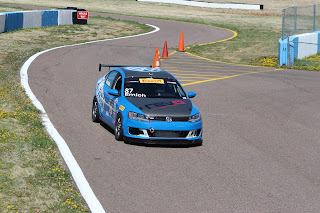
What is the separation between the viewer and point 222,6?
73312 millimetres

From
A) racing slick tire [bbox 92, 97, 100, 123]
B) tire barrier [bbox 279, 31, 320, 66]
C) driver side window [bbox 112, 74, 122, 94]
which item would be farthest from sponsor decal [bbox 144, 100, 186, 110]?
tire barrier [bbox 279, 31, 320, 66]

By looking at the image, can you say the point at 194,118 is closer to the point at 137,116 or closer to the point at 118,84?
the point at 137,116

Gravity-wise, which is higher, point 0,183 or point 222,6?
point 222,6

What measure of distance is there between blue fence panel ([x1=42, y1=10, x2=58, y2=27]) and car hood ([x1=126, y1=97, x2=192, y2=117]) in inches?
1085

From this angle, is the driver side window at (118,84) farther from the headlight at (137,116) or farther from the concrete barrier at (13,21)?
the concrete barrier at (13,21)

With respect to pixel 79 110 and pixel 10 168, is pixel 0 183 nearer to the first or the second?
pixel 10 168

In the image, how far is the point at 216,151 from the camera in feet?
38.0

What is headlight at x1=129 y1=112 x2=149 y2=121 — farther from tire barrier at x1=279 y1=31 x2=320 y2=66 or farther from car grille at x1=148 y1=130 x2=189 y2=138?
tire barrier at x1=279 y1=31 x2=320 y2=66

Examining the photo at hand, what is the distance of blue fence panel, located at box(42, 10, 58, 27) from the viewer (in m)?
38.9

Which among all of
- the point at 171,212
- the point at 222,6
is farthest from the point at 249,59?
the point at 222,6

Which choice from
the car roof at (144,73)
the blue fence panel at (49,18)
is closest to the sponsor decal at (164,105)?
the car roof at (144,73)

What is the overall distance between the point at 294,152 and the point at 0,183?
18.8 ft

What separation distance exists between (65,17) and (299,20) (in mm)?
18017

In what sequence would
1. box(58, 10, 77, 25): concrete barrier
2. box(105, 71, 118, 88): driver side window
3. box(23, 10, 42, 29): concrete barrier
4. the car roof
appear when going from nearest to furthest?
the car roof < box(105, 71, 118, 88): driver side window < box(23, 10, 42, 29): concrete barrier < box(58, 10, 77, 25): concrete barrier
